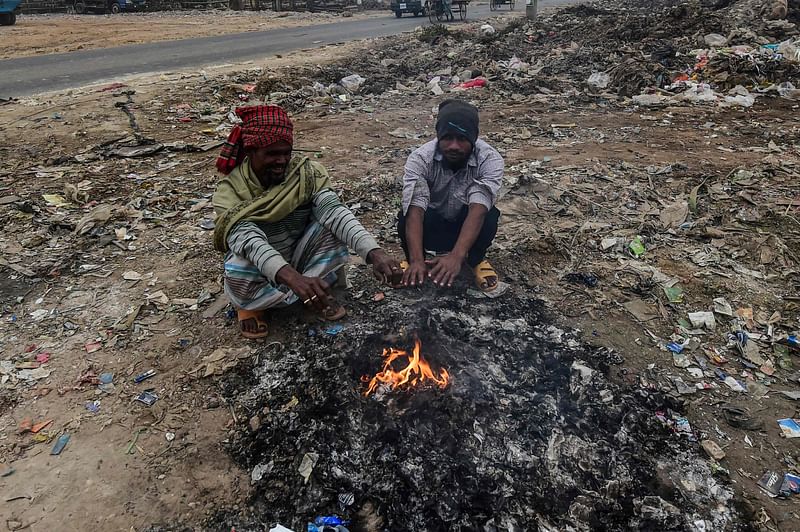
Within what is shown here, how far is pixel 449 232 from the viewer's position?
3.60m

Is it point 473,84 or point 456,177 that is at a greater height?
point 473,84

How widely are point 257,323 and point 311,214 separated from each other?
0.78 metres

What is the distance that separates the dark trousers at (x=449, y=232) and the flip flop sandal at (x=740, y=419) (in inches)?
67.1

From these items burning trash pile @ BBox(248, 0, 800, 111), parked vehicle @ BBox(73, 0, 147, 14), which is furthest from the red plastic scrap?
parked vehicle @ BBox(73, 0, 147, 14)

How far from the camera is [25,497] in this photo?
7.19 feet

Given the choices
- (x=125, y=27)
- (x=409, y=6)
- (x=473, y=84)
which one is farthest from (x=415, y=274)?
(x=409, y=6)

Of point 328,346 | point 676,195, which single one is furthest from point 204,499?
point 676,195

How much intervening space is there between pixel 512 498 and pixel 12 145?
279 inches

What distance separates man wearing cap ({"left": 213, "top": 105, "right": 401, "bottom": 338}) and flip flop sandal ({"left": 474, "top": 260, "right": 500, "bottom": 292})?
35.9 inches

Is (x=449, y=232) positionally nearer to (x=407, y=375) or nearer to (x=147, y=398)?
(x=407, y=375)

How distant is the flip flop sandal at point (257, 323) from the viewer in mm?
3148

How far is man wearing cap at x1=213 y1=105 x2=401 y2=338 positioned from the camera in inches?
108

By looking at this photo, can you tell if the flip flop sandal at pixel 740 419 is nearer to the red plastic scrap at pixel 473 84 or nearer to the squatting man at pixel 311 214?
the squatting man at pixel 311 214

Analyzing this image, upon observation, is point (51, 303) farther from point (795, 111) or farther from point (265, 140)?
point (795, 111)
